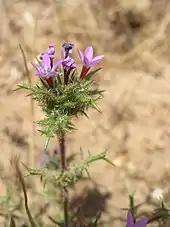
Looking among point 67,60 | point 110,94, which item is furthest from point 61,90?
point 110,94

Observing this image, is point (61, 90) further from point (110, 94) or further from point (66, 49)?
point (110, 94)

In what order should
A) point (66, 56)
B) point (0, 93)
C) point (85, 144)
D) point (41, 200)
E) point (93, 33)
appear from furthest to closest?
point (93, 33), point (0, 93), point (85, 144), point (41, 200), point (66, 56)

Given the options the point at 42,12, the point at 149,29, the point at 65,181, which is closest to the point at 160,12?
the point at 149,29

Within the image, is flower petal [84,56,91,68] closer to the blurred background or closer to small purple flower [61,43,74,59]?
small purple flower [61,43,74,59]

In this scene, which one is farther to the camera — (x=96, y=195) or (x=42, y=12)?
(x=42, y=12)

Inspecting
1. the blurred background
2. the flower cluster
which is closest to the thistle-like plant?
the flower cluster

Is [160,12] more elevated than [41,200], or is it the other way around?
[160,12]

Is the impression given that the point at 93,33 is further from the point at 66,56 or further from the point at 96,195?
the point at 66,56

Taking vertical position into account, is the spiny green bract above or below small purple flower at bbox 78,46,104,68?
below
